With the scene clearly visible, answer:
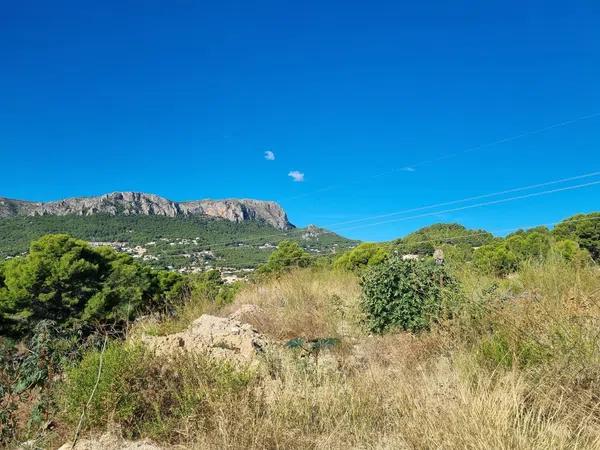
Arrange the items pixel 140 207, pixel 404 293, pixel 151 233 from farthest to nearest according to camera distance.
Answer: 1. pixel 140 207
2. pixel 151 233
3. pixel 404 293

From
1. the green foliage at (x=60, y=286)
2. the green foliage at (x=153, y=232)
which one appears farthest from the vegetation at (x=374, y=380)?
the green foliage at (x=153, y=232)

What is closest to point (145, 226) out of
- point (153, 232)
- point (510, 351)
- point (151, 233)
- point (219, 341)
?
point (153, 232)

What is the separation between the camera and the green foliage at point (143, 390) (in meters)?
3.11

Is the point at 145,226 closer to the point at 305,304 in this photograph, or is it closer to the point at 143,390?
the point at 305,304

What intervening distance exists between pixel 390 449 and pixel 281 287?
6549mm

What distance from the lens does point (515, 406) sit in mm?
2348

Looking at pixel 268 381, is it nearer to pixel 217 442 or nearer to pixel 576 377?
pixel 217 442

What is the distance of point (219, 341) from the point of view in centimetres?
503

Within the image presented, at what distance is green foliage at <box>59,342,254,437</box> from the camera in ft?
10.2

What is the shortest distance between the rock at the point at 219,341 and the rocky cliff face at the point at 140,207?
8173cm

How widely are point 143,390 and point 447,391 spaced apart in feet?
6.92

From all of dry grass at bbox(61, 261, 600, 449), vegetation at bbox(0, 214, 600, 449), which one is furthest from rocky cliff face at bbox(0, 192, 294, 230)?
dry grass at bbox(61, 261, 600, 449)

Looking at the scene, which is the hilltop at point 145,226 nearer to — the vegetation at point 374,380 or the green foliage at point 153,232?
the green foliage at point 153,232

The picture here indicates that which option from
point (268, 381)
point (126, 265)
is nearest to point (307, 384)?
point (268, 381)
